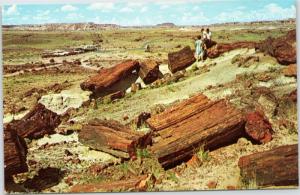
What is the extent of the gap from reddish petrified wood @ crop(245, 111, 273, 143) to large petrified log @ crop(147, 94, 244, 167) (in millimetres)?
76

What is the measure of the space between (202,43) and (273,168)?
1411mm

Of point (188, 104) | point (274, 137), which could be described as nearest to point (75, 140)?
point (188, 104)

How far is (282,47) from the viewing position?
5734mm

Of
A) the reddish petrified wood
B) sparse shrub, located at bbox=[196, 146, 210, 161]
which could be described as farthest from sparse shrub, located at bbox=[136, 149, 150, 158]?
the reddish petrified wood

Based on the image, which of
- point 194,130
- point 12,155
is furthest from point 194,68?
point 12,155

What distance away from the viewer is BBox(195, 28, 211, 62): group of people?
587 centimetres

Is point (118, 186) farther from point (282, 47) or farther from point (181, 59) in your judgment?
point (282, 47)

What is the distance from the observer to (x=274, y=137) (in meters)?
5.69

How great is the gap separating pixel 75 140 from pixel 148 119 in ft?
2.53

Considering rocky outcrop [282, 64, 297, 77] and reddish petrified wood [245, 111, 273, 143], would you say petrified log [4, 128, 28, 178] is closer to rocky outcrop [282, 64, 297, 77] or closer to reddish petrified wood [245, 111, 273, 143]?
reddish petrified wood [245, 111, 273, 143]

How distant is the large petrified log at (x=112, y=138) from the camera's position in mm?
5773

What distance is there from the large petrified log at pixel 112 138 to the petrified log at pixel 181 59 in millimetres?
753

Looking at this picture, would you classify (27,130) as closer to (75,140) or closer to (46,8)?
(75,140)

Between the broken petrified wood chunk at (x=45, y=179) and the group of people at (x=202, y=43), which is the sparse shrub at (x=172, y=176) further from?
the group of people at (x=202, y=43)
